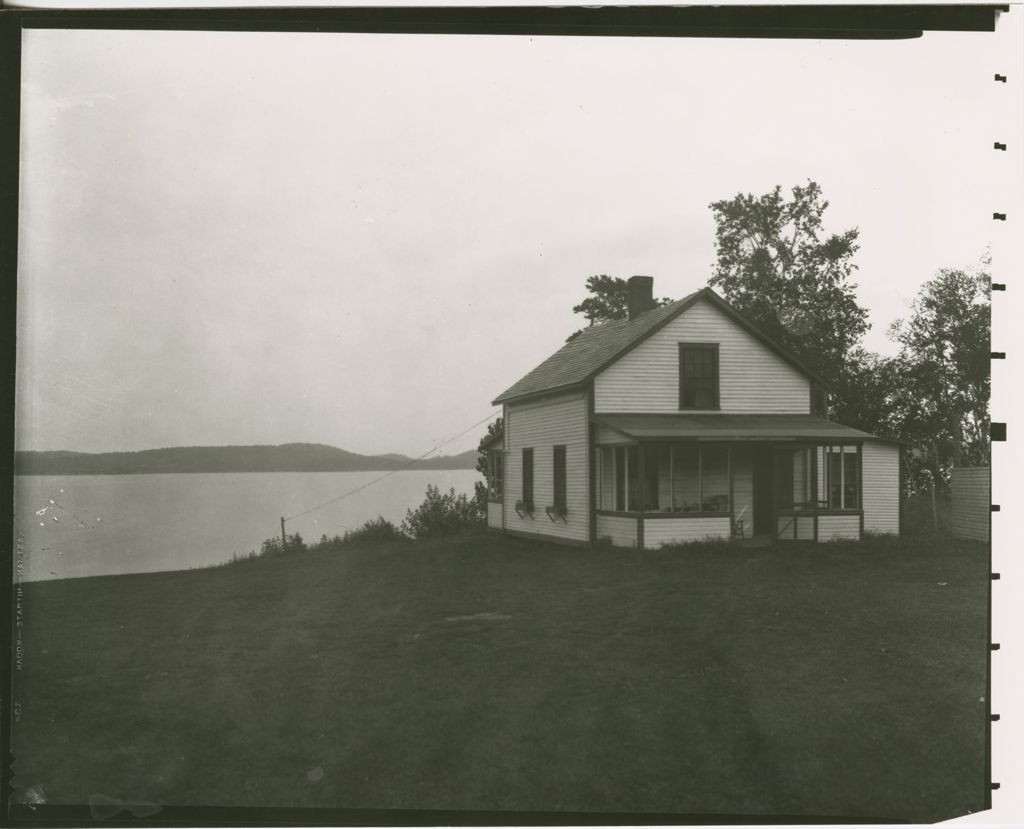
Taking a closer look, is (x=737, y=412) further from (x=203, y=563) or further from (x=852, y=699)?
(x=203, y=563)

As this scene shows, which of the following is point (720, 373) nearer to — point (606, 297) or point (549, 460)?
point (549, 460)

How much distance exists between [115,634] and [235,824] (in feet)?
6.55

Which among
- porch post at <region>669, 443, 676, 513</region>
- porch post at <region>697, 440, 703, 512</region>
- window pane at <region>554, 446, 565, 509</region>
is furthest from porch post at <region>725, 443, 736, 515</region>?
window pane at <region>554, 446, 565, 509</region>

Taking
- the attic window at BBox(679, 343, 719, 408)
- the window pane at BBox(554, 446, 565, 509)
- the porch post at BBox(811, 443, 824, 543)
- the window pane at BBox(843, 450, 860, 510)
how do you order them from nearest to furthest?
the window pane at BBox(554, 446, 565, 509) → the porch post at BBox(811, 443, 824, 543) → the attic window at BBox(679, 343, 719, 408) → the window pane at BBox(843, 450, 860, 510)

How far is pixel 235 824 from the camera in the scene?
458 centimetres

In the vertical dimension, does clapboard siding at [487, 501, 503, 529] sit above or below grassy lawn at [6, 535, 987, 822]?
above

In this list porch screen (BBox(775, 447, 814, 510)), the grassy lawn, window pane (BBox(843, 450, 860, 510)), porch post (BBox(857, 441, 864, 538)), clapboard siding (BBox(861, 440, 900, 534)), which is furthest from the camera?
window pane (BBox(843, 450, 860, 510))

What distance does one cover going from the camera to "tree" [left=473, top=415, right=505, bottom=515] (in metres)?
7.11

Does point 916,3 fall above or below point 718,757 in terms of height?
above

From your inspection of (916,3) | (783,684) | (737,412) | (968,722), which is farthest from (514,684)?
(737,412)

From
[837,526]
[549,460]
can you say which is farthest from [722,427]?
[549,460]

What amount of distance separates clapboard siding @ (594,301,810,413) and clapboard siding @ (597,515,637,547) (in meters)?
1.98

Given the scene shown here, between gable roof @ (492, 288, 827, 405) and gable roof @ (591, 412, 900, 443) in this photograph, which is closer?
gable roof @ (492, 288, 827, 405)

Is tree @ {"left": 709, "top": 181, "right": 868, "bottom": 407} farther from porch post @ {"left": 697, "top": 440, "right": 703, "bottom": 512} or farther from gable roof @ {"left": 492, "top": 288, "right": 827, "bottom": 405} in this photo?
porch post @ {"left": 697, "top": 440, "right": 703, "bottom": 512}
